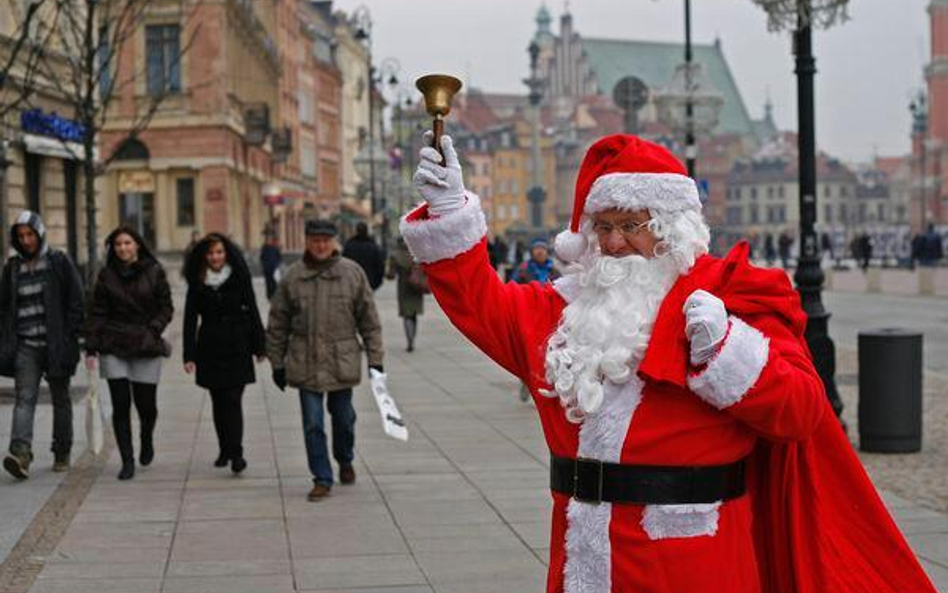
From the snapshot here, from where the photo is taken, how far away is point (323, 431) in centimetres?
1002

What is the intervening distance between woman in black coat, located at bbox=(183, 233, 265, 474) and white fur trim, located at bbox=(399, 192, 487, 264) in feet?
23.6

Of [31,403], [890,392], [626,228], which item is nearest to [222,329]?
[31,403]

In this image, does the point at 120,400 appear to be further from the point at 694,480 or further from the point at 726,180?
the point at 726,180

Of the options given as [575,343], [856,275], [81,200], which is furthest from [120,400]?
[856,275]

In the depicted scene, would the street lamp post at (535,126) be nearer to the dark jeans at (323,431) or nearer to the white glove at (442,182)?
the dark jeans at (323,431)

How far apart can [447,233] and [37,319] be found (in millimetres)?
7641

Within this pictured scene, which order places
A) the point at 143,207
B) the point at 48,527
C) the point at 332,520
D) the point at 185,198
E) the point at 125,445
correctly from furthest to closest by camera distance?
the point at 143,207 → the point at 185,198 → the point at 125,445 → the point at 332,520 → the point at 48,527

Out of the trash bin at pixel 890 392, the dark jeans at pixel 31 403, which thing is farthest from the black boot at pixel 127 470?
the trash bin at pixel 890 392

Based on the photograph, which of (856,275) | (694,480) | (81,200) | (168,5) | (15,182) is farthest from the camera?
(856,275)

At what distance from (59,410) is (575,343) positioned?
26.0 feet

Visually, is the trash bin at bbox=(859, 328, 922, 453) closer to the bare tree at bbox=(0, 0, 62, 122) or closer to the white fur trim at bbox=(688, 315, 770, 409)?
the white fur trim at bbox=(688, 315, 770, 409)

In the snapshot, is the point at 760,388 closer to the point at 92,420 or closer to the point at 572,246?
the point at 572,246

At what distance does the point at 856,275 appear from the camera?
190 ft

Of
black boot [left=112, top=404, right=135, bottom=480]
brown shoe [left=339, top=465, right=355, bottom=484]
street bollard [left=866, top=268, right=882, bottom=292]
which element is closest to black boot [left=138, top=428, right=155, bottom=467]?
black boot [left=112, top=404, right=135, bottom=480]
